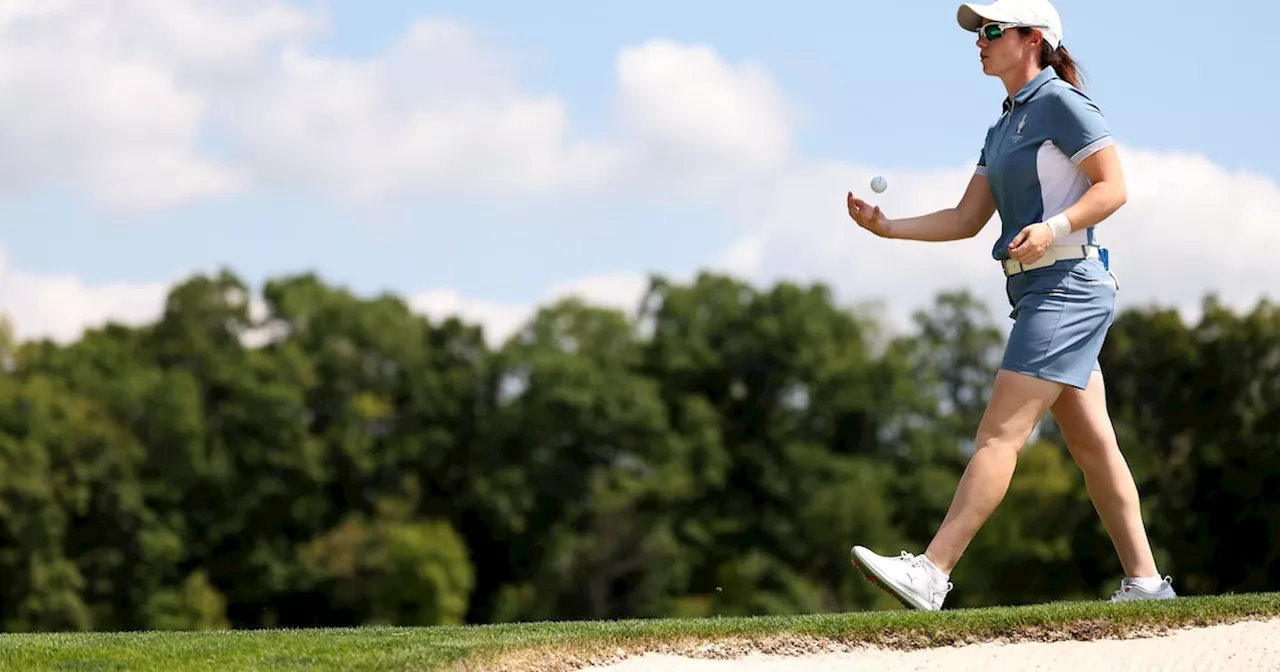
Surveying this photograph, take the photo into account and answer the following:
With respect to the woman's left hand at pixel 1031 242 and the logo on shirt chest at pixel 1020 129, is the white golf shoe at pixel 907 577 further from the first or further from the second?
the logo on shirt chest at pixel 1020 129

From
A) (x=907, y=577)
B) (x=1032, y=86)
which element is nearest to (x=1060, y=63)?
(x=1032, y=86)

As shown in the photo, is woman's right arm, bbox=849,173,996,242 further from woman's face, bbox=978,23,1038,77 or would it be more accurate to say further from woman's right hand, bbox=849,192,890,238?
woman's face, bbox=978,23,1038,77

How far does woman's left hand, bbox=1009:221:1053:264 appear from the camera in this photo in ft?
26.2

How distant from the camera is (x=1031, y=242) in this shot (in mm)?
7996

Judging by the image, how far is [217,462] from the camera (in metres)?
61.8

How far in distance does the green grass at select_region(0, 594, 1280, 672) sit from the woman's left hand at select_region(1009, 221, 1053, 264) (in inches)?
63.3

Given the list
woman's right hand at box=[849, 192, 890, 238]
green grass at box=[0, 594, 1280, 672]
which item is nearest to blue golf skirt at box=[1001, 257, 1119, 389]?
woman's right hand at box=[849, 192, 890, 238]

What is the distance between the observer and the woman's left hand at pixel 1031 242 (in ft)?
26.2

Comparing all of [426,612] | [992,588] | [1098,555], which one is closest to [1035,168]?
[1098,555]

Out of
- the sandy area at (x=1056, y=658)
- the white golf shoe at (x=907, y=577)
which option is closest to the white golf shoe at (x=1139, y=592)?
the sandy area at (x=1056, y=658)

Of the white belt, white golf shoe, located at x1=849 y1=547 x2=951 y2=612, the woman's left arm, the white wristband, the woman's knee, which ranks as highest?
the woman's left arm

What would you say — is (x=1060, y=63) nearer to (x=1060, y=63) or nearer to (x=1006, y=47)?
(x=1060, y=63)

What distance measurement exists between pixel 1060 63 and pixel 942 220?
94 centimetres

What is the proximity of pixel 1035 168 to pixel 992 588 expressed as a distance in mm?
51019
